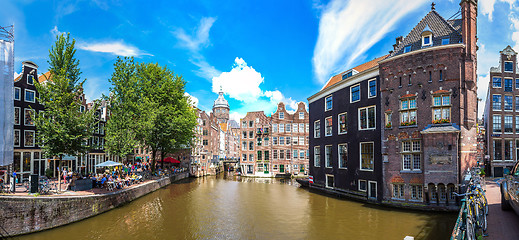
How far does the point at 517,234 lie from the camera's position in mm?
7215

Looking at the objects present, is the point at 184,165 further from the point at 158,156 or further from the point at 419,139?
the point at 419,139

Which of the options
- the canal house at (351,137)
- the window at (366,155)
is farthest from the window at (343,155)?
the window at (366,155)

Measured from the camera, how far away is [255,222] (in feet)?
64.8

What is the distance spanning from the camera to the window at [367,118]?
2586 centimetres

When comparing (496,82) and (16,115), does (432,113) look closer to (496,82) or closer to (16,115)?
(496,82)

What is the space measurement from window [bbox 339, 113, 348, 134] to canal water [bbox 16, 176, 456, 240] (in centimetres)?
763

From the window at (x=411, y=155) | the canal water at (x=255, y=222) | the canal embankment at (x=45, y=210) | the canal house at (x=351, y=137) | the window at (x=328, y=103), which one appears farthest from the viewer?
the window at (x=328, y=103)

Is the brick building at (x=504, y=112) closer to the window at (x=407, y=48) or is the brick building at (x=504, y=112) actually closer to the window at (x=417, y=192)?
the window at (x=407, y=48)

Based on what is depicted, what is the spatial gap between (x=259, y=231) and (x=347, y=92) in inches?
724

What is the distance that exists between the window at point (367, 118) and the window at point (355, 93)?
1.44 metres

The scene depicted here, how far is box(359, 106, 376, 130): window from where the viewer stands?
25.9 metres

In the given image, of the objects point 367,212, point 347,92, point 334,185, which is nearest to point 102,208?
point 367,212

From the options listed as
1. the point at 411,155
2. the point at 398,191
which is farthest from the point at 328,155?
the point at 411,155

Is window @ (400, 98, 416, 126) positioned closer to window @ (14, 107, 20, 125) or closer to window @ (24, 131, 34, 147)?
window @ (24, 131, 34, 147)
